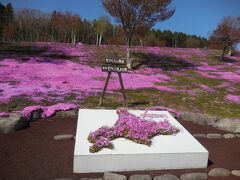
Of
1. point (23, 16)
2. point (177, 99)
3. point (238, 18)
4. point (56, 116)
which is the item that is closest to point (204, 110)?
point (177, 99)

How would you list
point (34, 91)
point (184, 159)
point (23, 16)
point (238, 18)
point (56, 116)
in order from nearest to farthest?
point (184, 159) < point (56, 116) < point (34, 91) < point (238, 18) < point (23, 16)

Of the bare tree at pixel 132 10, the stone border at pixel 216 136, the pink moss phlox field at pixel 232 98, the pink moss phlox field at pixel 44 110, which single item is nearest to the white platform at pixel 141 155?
the stone border at pixel 216 136

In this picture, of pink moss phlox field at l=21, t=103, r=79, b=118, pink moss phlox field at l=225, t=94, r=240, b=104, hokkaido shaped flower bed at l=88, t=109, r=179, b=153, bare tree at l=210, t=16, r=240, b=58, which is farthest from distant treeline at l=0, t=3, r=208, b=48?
hokkaido shaped flower bed at l=88, t=109, r=179, b=153

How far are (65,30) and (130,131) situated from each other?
85.5 m

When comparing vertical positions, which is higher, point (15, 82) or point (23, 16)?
point (23, 16)

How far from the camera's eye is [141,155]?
10305 mm

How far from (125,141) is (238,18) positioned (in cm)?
5009

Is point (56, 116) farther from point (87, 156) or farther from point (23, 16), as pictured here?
point (23, 16)

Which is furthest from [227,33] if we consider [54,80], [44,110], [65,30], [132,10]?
[65,30]

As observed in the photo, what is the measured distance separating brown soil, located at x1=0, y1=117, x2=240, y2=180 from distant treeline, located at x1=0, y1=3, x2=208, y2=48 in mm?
73690

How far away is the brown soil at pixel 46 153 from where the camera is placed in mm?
9914

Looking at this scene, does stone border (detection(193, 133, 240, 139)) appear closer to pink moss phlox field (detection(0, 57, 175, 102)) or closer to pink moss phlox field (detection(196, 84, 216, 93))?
pink moss phlox field (detection(0, 57, 175, 102))

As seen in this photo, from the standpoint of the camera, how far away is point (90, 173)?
10031mm

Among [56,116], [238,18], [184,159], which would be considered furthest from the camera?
[238,18]
